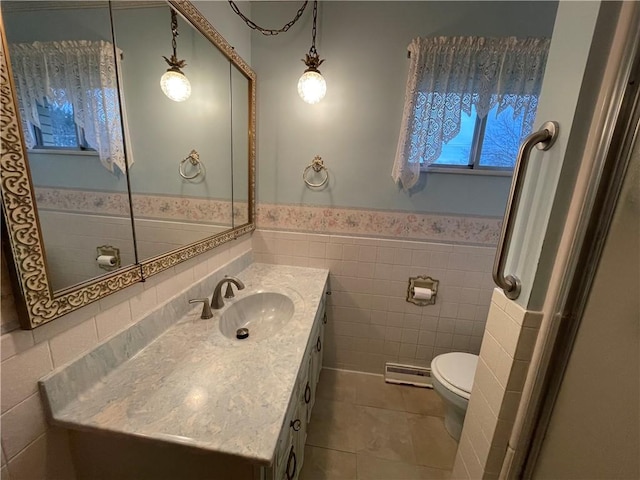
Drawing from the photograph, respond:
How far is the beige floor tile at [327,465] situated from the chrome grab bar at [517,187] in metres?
1.22

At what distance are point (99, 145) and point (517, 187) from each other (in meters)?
1.16

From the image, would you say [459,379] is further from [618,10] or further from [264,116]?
[264,116]

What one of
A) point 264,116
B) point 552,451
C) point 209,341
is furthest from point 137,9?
point 552,451

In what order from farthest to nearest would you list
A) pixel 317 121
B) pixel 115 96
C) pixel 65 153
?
pixel 317 121
pixel 115 96
pixel 65 153

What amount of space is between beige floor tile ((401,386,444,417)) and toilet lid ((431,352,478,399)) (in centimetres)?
42

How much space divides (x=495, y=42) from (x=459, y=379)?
1830mm

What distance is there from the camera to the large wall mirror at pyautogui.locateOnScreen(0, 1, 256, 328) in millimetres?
537

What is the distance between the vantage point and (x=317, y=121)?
162 centimetres

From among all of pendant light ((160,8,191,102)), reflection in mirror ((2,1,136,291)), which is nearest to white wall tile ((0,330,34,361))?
reflection in mirror ((2,1,136,291))

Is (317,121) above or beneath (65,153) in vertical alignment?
above

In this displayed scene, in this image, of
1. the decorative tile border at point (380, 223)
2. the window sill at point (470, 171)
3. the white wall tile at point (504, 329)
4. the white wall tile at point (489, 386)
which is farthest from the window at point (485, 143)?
the white wall tile at point (489, 386)

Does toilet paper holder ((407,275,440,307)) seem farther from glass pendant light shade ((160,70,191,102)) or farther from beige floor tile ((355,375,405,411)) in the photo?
glass pendant light shade ((160,70,191,102))

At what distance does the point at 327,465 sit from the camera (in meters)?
1.33

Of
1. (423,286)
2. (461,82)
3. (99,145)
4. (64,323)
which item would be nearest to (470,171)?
(461,82)
